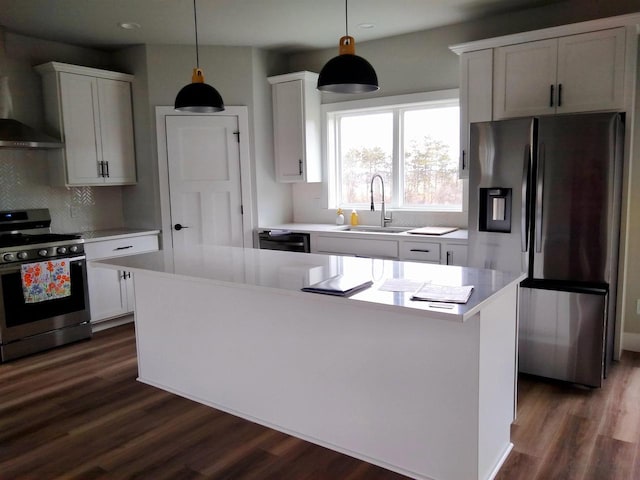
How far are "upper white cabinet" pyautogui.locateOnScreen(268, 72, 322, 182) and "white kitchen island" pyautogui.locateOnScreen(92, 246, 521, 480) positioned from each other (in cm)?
212

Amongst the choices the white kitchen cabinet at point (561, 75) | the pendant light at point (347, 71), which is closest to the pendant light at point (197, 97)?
the pendant light at point (347, 71)

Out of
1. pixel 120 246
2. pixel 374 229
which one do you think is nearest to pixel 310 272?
pixel 374 229

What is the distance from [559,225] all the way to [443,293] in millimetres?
1640

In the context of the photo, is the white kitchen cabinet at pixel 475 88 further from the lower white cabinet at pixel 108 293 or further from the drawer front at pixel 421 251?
the lower white cabinet at pixel 108 293

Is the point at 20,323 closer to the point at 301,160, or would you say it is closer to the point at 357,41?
the point at 301,160

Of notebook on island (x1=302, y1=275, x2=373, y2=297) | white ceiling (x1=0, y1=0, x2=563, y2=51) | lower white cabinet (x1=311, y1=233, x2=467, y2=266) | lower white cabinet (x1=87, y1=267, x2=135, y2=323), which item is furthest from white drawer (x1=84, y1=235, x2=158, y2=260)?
notebook on island (x1=302, y1=275, x2=373, y2=297)

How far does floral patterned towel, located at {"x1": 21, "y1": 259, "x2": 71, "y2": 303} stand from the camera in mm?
3957

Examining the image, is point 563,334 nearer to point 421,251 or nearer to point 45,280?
point 421,251

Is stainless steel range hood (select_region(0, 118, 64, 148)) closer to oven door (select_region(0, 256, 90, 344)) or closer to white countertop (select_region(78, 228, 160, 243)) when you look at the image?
white countertop (select_region(78, 228, 160, 243))

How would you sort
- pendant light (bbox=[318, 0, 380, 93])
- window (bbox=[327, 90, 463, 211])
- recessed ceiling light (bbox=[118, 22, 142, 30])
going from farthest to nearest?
window (bbox=[327, 90, 463, 211]) < recessed ceiling light (bbox=[118, 22, 142, 30]) < pendant light (bbox=[318, 0, 380, 93])

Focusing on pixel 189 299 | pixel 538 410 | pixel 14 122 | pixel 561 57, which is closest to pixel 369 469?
pixel 538 410

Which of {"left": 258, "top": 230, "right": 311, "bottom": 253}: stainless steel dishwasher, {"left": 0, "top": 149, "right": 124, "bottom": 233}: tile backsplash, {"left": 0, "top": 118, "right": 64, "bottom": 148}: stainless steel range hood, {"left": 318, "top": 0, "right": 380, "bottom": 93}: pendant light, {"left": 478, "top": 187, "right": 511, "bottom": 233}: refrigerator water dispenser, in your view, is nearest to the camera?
{"left": 318, "top": 0, "right": 380, "bottom": 93}: pendant light

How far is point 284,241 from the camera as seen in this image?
4941 mm

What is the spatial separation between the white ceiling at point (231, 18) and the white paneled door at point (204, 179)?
796 mm
